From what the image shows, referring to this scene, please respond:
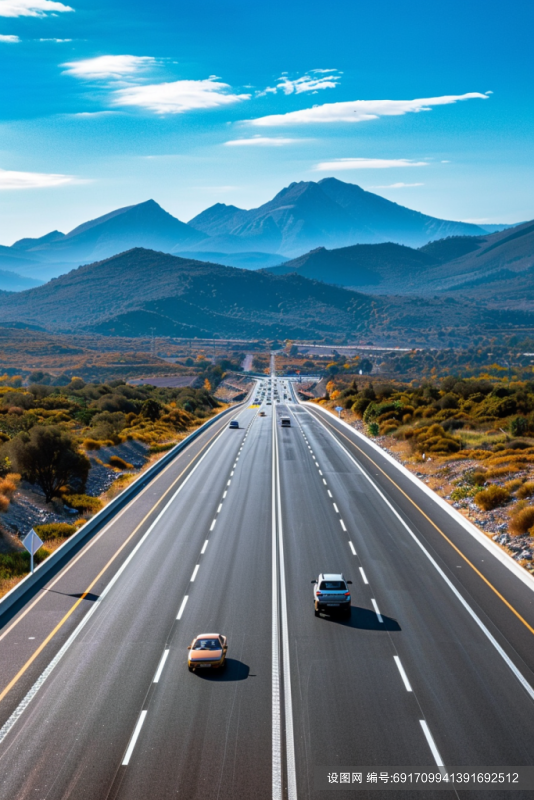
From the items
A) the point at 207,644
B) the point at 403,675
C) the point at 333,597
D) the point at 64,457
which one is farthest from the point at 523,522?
the point at 64,457

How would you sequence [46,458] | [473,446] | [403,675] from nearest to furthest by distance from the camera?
[403,675] < [46,458] < [473,446]

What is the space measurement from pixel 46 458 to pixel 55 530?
22.5 ft

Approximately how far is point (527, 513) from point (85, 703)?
1915 centimetres

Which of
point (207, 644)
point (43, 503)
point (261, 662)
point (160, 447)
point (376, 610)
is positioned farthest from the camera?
point (160, 447)

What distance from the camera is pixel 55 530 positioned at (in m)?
28.2

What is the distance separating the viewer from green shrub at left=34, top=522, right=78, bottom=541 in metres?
27.7

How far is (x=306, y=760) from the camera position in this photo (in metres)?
12.7

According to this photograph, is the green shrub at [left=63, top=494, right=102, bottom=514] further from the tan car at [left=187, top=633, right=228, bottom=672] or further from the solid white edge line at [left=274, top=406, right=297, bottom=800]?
the tan car at [left=187, top=633, right=228, bottom=672]

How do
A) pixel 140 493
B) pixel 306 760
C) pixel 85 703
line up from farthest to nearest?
pixel 140 493
pixel 85 703
pixel 306 760

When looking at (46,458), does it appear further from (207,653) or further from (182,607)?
(207,653)

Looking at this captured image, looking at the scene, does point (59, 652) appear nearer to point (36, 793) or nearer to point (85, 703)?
point (85, 703)

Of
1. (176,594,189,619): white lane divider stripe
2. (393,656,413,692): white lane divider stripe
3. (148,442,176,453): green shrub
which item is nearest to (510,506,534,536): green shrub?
(393,656,413,692): white lane divider stripe

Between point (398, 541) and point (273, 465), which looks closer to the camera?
point (398, 541)

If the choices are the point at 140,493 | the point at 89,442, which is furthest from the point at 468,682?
the point at 89,442
